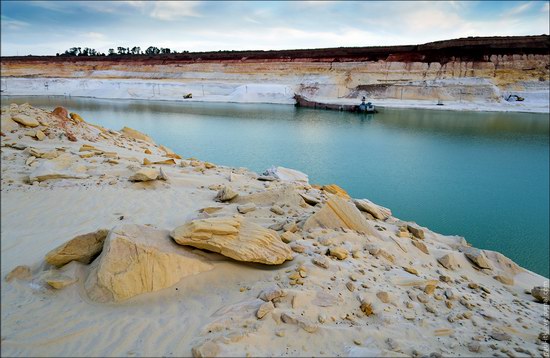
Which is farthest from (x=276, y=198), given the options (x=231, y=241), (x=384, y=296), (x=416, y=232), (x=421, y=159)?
(x=421, y=159)

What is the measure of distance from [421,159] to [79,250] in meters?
16.4

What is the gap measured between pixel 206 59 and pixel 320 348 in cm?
6678

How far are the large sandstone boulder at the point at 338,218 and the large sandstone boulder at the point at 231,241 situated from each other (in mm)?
1126

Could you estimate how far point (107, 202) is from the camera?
599cm

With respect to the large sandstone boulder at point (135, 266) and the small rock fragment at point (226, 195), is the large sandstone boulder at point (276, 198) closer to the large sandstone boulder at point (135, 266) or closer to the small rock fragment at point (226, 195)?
the small rock fragment at point (226, 195)

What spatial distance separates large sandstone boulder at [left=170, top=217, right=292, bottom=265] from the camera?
3.96 metres

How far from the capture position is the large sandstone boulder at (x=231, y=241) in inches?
156

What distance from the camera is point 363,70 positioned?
1966 inches

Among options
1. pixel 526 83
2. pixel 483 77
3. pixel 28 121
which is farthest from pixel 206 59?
pixel 28 121

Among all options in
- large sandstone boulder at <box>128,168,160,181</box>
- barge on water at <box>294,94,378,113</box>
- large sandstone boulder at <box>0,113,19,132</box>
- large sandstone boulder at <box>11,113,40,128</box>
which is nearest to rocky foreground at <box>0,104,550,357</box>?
large sandstone boulder at <box>128,168,160,181</box>

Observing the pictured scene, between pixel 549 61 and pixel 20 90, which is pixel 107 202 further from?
pixel 20 90

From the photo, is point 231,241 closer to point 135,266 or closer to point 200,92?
point 135,266

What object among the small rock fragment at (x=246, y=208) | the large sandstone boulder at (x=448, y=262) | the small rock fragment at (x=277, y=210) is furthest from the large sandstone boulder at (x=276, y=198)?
the large sandstone boulder at (x=448, y=262)

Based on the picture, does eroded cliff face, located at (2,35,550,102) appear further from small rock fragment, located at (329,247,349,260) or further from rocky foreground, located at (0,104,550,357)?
small rock fragment, located at (329,247,349,260)
